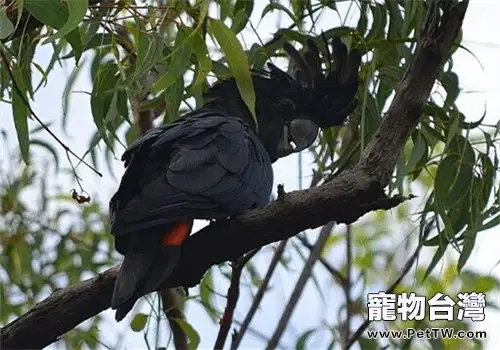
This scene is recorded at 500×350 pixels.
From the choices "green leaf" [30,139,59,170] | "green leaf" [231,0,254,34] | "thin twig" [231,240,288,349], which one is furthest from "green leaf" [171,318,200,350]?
"green leaf" [231,0,254,34]

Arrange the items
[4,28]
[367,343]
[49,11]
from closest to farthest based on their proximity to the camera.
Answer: [4,28]
[49,11]
[367,343]

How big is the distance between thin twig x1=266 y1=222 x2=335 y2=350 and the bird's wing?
423mm

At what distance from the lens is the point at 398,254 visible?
8.80ft

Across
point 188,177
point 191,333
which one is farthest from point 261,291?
point 188,177

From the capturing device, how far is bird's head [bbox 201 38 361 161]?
2.16m

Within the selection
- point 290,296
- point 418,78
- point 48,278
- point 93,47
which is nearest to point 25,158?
point 93,47

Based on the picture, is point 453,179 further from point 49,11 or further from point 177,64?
point 49,11

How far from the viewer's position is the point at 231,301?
6.65 ft

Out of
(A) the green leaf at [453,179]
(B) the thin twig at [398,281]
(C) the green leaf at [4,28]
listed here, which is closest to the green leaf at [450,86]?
(A) the green leaf at [453,179]

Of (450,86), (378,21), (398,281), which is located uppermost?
(378,21)

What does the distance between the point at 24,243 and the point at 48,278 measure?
132 mm

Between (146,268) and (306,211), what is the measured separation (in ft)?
0.98

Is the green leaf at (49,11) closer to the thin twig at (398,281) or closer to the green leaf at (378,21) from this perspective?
the green leaf at (378,21)

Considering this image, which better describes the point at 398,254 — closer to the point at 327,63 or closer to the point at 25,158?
the point at 327,63
